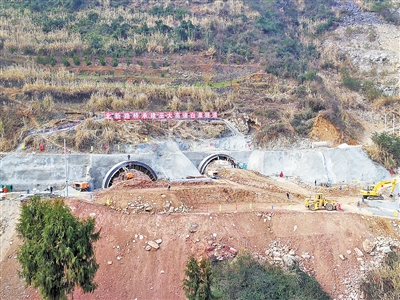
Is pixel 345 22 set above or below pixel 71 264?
above

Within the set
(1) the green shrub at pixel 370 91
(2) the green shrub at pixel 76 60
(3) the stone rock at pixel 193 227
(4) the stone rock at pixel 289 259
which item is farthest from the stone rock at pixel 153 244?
(1) the green shrub at pixel 370 91

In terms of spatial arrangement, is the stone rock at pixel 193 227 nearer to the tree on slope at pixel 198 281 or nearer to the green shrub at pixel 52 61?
the tree on slope at pixel 198 281

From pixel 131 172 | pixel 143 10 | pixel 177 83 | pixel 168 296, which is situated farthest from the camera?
pixel 143 10

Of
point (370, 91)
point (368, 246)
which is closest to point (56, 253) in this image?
point (368, 246)

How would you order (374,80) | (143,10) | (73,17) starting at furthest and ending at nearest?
(143,10) → (73,17) → (374,80)

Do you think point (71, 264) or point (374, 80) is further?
point (374, 80)

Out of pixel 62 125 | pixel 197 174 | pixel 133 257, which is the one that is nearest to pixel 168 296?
pixel 133 257

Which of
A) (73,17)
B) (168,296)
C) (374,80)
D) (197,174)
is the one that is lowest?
(168,296)

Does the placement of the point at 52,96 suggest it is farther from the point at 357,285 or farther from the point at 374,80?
the point at 374,80
